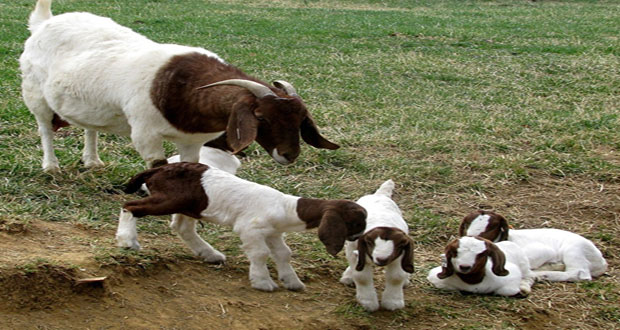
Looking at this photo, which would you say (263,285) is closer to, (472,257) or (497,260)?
(472,257)

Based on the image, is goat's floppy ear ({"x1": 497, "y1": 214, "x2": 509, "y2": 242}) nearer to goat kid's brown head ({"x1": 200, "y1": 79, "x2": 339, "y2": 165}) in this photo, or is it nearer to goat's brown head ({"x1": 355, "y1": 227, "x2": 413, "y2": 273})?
goat's brown head ({"x1": 355, "y1": 227, "x2": 413, "y2": 273})

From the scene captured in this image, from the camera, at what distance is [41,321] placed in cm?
400

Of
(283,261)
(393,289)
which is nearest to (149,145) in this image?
(283,261)

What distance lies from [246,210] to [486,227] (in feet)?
5.20

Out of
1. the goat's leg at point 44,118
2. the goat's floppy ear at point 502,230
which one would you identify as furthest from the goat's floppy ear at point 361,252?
the goat's leg at point 44,118

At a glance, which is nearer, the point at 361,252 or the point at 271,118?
the point at 361,252

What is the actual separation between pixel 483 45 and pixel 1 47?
7.73 metres

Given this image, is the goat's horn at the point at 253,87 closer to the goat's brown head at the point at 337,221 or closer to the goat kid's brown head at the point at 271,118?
the goat kid's brown head at the point at 271,118

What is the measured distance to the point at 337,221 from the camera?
14.1 feet

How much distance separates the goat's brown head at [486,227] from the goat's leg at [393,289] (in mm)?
867

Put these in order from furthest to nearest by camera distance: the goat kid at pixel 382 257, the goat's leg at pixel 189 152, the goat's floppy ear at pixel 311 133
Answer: the goat's leg at pixel 189 152, the goat's floppy ear at pixel 311 133, the goat kid at pixel 382 257

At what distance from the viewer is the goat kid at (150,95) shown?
15.9ft

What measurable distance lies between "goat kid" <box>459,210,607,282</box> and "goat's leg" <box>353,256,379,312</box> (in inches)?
39.5

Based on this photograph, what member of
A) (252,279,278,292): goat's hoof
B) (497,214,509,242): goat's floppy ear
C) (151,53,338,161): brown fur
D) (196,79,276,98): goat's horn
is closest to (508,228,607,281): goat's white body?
(497,214,509,242): goat's floppy ear
